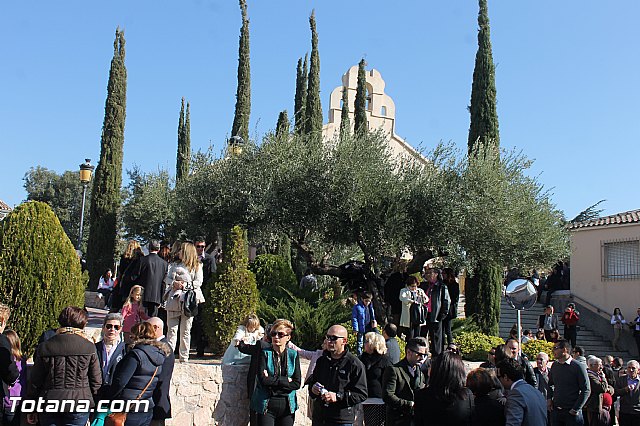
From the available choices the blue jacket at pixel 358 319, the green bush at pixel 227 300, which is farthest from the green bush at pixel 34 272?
the blue jacket at pixel 358 319

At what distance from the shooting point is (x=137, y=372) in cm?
540

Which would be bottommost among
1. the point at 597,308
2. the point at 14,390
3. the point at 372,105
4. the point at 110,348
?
the point at 14,390

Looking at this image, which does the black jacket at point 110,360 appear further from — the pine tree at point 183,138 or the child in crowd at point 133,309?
the pine tree at point 183,138

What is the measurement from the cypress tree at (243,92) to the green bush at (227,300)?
58.4 feet

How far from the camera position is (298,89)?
108ft

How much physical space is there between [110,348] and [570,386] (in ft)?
18.0

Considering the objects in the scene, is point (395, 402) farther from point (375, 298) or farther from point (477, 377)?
point (375, 298)

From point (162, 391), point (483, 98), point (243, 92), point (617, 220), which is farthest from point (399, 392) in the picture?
point (243, 92)

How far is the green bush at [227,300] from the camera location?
10297 mm

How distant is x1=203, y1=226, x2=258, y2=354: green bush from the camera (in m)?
10.3

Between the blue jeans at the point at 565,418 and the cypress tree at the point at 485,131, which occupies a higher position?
the cypress tree at the point at 485,131

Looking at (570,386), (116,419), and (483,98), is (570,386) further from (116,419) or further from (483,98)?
(483,98)

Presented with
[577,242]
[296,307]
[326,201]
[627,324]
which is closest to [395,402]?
[296,307]

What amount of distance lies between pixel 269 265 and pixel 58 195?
4169 cm
